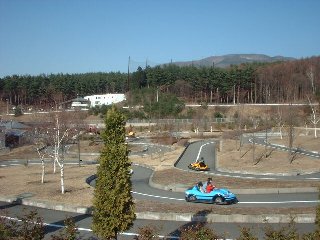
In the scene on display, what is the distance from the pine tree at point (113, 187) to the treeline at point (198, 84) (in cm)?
6485

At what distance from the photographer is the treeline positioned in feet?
267

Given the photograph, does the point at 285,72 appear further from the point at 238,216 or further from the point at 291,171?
the point at 238,216

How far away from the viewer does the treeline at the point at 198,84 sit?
267 ft

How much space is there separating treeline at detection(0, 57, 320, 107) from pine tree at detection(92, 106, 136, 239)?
64.8m

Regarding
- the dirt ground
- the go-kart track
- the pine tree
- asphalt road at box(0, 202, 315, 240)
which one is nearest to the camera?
the pine tree

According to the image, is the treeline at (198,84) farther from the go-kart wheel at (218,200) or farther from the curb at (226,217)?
the curb at (226,217)

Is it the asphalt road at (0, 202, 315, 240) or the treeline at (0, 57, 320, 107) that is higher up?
the treeline at (0, 57, 320, 107)

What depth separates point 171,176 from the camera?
2588cm

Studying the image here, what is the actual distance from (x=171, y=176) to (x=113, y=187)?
14.8 metres

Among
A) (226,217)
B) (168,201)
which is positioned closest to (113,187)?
(226,217)

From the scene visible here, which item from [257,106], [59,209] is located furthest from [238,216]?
[257,106]

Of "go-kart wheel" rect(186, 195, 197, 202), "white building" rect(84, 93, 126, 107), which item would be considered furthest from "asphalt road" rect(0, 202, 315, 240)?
"white building" rect(84, 93, 126, 107)

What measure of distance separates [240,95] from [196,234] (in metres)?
74.6

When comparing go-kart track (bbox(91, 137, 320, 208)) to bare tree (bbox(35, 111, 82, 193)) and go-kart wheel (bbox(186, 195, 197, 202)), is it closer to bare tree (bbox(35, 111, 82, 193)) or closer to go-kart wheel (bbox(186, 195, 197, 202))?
go-kart wheel (bbox(186, 195, 197, 202))
